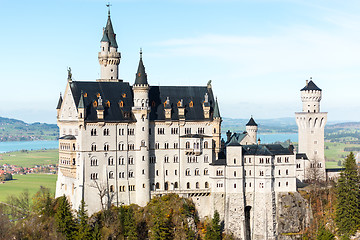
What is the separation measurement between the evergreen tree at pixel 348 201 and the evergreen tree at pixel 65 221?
1730 inches

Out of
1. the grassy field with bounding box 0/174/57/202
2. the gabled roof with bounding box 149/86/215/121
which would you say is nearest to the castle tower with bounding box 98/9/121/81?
the gabled roof with bounding box 149/86/215/121

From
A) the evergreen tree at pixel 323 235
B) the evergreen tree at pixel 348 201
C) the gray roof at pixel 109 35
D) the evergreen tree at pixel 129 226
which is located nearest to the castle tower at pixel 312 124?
the evergreen tree at pixel 348 201

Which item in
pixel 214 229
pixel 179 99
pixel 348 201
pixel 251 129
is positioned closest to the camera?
pixel 214 229

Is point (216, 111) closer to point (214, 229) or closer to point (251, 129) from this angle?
point (251, 129)

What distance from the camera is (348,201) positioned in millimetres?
99062

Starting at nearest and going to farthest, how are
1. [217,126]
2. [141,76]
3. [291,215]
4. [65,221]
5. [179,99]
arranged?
[65,221] → [141,76] → [291,215] → [217,126] → [179,99]

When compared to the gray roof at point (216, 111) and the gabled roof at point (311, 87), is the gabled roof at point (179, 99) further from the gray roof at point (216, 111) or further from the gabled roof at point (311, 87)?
the gabled roof at point (311, 87)

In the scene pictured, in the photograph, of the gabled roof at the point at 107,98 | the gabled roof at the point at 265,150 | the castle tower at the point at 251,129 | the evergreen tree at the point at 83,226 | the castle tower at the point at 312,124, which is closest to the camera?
the evergreen tree at the point at 83,226

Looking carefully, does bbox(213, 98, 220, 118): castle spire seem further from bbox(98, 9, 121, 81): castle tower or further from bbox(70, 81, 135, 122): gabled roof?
bbox(98, 9, 121, 81): castle tower

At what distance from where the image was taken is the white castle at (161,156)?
95.2m

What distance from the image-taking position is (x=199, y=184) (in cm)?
10181

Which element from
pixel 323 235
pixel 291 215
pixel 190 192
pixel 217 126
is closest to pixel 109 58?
pixel 217 126

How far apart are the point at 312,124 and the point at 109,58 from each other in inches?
1572

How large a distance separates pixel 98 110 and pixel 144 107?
25.4 feet
